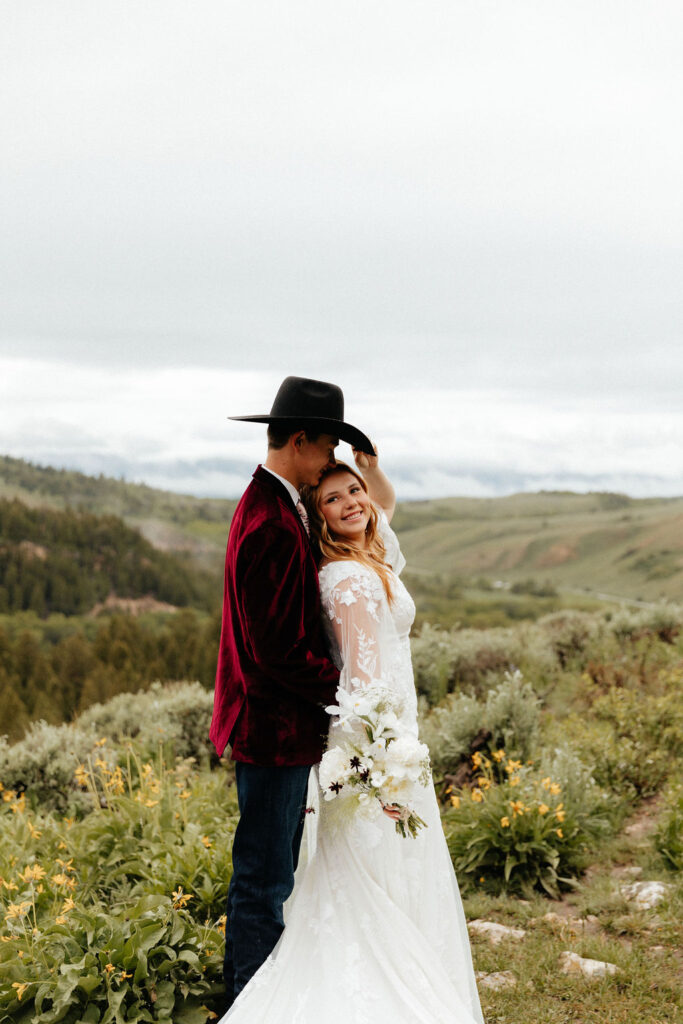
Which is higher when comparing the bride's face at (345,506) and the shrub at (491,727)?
the bride's face at (345,506)

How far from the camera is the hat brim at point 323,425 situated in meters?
3.13

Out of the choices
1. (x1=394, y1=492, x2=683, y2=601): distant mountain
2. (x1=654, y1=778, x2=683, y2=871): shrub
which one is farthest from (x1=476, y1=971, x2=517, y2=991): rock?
(x1=394, y1=492, x2=683, y2=601): distant mountain

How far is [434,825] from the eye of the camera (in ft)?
11.2

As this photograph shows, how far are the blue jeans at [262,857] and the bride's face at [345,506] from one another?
905mm

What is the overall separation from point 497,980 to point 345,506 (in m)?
2.52

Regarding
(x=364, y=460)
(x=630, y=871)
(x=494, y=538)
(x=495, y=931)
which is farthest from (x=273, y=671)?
(x=494, y=538)

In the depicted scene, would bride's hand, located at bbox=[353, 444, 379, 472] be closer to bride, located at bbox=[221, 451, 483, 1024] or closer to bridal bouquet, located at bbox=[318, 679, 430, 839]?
bride, located at bbox=[221, 451, 483, 1024]

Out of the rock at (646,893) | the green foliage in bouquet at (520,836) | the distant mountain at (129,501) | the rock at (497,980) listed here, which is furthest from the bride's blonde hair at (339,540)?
the distant mountain at (129,501)

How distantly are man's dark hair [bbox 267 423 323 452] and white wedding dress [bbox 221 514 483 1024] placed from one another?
0.50 m

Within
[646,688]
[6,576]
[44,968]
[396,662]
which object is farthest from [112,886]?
[6,576]

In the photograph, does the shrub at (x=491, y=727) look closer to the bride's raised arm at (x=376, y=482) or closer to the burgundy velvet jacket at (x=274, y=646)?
the bride's raised arm at (x=376, y=482)

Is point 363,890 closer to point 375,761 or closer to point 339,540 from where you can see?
point 375,761

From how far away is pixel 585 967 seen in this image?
4105 mm

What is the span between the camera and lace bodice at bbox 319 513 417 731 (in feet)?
10.1
